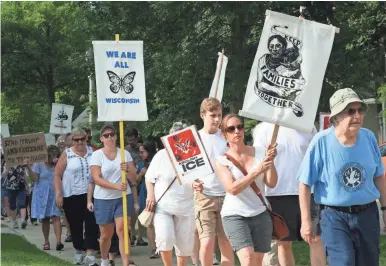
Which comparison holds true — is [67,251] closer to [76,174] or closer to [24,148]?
[76,174]

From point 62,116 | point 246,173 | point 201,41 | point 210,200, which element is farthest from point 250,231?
point 62,116

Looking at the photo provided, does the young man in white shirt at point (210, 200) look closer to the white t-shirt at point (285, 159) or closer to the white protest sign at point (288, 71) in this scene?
the white t-shirt at point (285, 159)

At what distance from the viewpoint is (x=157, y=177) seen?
932cm

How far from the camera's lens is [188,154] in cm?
892

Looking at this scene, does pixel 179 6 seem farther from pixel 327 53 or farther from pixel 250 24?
pixel 327 53

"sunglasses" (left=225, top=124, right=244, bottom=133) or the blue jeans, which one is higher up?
"sunglasses" (left=225, top=124, right=244, bottom=133)

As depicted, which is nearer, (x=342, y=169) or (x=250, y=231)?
(x=342, y=169)

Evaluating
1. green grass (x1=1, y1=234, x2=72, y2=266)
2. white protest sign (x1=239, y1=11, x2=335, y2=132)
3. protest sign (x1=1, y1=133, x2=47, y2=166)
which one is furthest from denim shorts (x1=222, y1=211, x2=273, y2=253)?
protest sign (x1=1, y1=133, x2=47, y2=166)

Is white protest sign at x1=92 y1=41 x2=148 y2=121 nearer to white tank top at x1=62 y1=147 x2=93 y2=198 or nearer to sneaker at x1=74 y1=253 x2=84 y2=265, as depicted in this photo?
white tank top at x1=62 y1=147 x2=93 y2=198

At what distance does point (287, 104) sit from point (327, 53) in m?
0.55

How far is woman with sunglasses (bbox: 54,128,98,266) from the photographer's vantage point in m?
12.2

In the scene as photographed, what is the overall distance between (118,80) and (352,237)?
5.00 metres

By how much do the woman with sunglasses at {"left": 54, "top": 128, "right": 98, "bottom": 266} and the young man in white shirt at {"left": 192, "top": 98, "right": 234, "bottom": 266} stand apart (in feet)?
11.5

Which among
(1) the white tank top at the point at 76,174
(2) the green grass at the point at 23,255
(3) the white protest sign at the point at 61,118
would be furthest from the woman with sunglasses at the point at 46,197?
(3) the white protest sign at the point at 61,118
